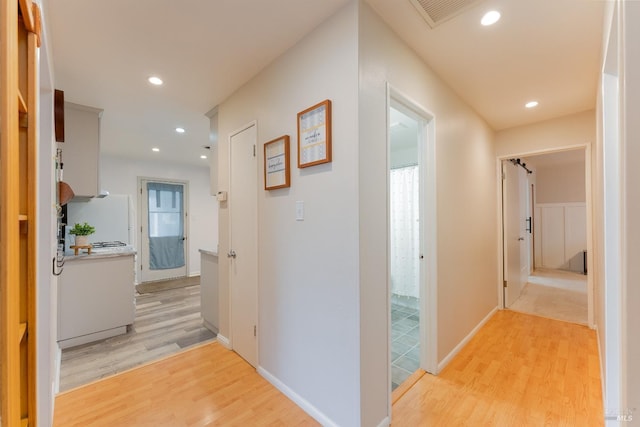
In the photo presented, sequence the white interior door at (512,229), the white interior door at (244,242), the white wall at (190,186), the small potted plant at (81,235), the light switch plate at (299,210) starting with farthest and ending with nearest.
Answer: the white wall at (190,186)
the white interior door at (512,229)
the small potted plant at (81,235)
the white interior door at (244,242)
the light switch plate at (299,210)

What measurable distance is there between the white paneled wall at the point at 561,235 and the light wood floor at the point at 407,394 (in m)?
4.67

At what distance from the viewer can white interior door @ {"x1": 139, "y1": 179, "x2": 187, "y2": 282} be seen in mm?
5336

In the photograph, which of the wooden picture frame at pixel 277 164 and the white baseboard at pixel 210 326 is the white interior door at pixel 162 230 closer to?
the white baseboard at pixel 210 326

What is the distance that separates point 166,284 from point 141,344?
2674 mm

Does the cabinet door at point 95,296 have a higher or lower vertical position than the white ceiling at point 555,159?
lower

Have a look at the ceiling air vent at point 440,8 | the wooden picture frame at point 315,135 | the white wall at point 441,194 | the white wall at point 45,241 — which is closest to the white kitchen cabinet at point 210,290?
the white wall at point 45,241

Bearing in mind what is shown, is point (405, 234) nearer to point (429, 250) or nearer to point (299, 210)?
point (429, 250)

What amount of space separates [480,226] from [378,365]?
2155 mm

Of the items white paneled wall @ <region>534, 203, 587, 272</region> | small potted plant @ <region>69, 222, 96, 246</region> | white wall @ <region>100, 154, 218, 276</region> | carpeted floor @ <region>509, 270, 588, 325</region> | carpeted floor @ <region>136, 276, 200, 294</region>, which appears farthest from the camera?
white paneled wall @ <region>534, 203, 587, 272</region>

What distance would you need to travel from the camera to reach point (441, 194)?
7.32 ft

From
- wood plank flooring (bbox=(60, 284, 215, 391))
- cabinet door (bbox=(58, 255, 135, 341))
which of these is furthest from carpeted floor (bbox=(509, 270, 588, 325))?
cabinet door (bbox=(58, 255, 135, 341))

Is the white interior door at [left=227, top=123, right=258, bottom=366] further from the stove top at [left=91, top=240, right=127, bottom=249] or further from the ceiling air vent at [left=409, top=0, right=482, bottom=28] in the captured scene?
the stove top at [left=91, top=240, right=127, bottom=249]

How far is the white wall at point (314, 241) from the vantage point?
1.49m

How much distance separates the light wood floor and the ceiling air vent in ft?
7.88
